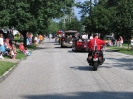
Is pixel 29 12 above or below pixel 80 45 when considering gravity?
above

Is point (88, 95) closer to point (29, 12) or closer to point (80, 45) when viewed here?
point (80, 45)

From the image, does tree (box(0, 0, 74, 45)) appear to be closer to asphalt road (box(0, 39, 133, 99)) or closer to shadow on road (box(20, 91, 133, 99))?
asphalt road (box(0, 39, 133, 99))

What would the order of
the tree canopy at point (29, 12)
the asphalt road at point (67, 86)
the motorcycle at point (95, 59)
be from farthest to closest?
1. the tree canopy at point (29, 12)
2. the motorcycle at point (95, 59)
3. the asphalt road at point (67, 86)

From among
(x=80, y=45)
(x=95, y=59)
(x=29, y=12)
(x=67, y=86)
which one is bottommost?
(x=67, y=86)

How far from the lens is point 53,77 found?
13.0 m

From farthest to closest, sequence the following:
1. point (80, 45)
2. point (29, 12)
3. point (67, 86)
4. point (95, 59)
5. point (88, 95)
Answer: point (29, 12) → point (80, 45) → point (95, 59) → point (67, 86) → point (88, 95)

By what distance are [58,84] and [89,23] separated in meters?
43.7

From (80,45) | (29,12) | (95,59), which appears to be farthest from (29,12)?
(95,59)

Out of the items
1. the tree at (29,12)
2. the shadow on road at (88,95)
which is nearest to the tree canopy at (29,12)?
the tree at (29,12)

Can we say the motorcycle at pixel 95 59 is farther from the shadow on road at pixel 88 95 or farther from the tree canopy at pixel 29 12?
the tree canopy at pixel 29 12

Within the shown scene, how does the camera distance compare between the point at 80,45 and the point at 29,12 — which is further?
the point at 29,12

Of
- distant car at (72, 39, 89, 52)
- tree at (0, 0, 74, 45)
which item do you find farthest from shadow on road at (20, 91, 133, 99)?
tree at (0, 0, 74, 45)

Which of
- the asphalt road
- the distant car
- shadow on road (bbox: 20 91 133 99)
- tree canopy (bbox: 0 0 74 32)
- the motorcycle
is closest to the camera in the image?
shadow on road (bbox: 20 91 133 99)

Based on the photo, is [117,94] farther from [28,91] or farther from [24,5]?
[24,5]
